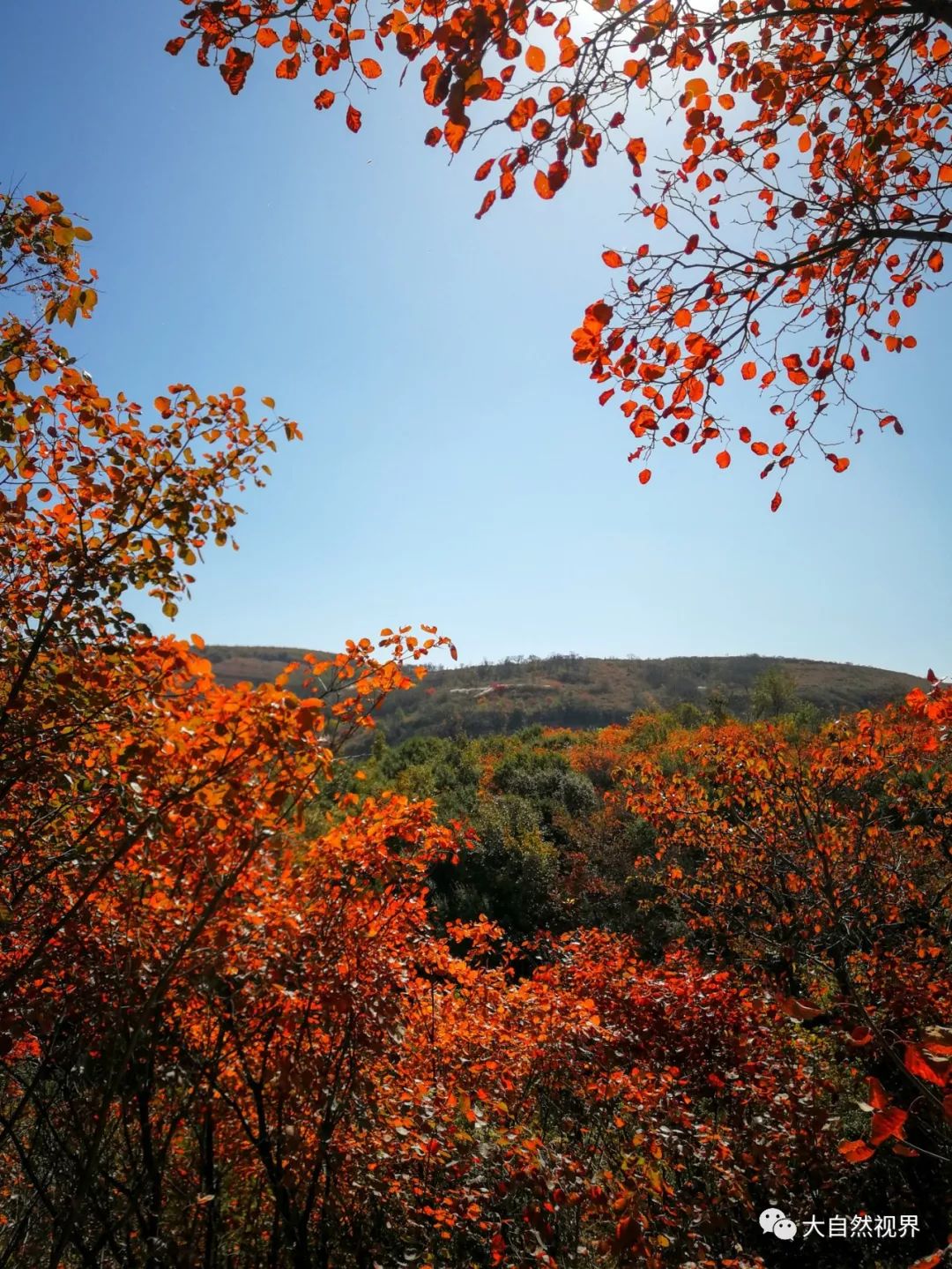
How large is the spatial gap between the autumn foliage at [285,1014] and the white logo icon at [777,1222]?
0.14 m

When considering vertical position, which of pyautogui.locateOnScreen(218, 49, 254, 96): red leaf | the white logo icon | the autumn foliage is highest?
pyautogui.locateOnScreen(218, 49, 254, 96): red leaf

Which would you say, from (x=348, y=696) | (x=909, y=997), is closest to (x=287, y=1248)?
(x=348, y=696)

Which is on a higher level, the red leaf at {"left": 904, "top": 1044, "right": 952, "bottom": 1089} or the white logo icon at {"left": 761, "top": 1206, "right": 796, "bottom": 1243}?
the red leaf at {"left": 904, "top": 1044, "right": 952, "bottom": 1089}

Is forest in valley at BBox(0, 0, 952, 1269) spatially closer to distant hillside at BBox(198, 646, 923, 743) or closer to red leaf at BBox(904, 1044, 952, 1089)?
red leaf at BBox(904, 1044, 952, 1089)

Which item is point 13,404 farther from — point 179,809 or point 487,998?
point 487,998

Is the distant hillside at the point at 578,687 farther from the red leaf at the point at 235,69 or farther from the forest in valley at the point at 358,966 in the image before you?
the red leaf at the point at 235,69

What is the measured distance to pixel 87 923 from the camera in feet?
13.1

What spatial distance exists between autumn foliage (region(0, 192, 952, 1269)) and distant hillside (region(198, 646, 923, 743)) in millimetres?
54573

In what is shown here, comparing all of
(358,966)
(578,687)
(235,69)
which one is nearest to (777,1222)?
(358,966)

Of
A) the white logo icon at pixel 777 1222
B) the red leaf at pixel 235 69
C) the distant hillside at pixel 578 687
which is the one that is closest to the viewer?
the red leaf at pixel 235 69

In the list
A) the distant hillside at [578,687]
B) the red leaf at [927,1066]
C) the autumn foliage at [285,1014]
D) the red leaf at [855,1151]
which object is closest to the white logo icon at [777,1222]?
the autumn foliage at [285,1014]

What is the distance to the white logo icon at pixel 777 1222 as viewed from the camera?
4.89 metres

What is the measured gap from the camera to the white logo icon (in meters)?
4.89

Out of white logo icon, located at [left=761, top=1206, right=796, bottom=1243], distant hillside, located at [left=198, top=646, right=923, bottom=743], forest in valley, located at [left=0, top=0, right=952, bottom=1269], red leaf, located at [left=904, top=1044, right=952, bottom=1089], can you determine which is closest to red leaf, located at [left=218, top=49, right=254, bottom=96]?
forest in valley, located at [left=0, top=0, right=952, bottom=1269]
